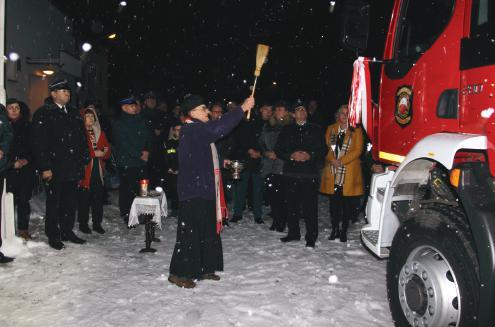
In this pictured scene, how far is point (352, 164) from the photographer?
23.6ft

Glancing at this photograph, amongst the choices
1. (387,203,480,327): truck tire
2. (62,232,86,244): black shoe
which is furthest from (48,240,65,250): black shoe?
(387,203,480,327): truck tire

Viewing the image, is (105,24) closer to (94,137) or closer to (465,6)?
(94,137)

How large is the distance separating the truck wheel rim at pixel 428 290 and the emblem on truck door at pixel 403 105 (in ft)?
4.03

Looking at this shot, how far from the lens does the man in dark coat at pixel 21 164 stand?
22.4ft

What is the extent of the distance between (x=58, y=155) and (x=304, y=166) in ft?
11.8

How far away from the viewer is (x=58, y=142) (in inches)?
257

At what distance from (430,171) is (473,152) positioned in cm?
53

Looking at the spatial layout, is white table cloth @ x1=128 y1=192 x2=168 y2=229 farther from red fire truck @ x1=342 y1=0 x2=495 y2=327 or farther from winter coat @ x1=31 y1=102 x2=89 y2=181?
red fire truck @ x1=342 y1=0 x2=495 y2=327

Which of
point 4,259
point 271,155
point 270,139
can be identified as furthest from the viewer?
point 270,139

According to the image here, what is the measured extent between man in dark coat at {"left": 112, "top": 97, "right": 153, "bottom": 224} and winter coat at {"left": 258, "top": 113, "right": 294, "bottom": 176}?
6.80 ft

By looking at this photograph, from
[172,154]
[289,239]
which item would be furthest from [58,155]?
[289,239]

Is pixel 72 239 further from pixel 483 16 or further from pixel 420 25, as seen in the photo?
pixel 483 16

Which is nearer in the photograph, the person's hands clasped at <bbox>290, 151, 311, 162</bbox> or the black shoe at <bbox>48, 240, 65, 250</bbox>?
the black shoe at <bbox>48, 240, 65, 250</bbox>

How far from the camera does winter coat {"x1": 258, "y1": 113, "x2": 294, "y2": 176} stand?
8.18 meters
